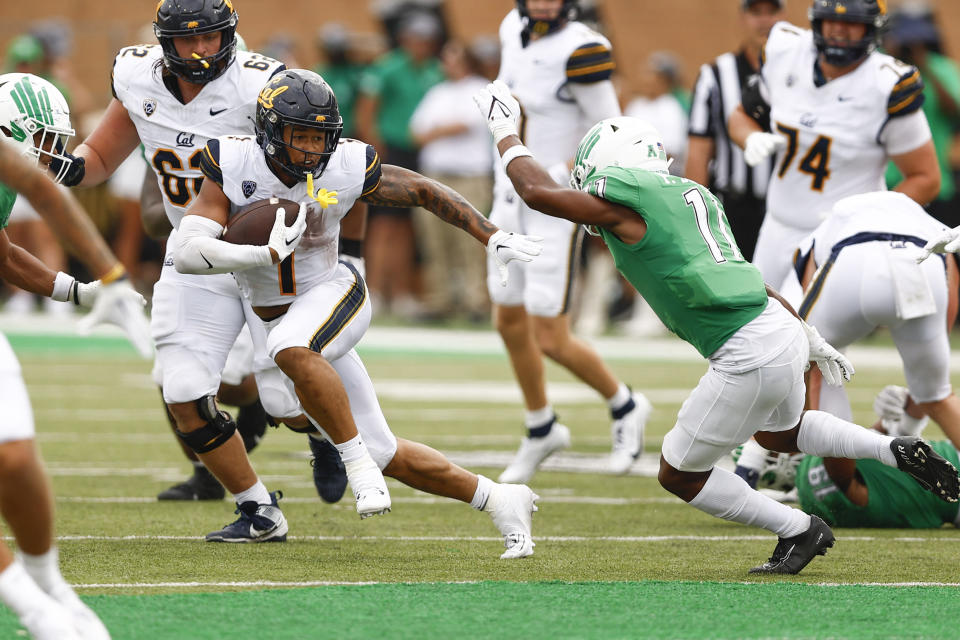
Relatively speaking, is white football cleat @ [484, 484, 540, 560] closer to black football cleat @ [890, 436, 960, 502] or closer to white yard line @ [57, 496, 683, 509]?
black football cleat @ [890, 436, 960, 502]

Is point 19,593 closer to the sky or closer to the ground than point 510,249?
closer to the ground

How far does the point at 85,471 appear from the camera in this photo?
7.50 meters

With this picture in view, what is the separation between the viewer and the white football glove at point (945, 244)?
533 centimetres

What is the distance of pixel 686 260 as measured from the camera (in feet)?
16.3

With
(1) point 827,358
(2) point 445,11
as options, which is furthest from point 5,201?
(2) point 445,11

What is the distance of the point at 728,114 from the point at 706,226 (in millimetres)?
3587

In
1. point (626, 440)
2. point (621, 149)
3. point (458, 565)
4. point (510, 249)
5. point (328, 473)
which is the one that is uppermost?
point (621, 149)

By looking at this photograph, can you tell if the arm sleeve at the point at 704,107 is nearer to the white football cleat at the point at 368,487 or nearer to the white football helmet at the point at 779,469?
the white football helmet at the point at 779,469

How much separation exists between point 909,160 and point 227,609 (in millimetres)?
3913

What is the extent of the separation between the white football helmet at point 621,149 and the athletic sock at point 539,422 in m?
2.33

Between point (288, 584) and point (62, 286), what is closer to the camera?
point (288, 584)

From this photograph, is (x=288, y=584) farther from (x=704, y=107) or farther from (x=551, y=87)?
(x=704, y=107)

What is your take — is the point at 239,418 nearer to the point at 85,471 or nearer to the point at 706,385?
the point at 85,471

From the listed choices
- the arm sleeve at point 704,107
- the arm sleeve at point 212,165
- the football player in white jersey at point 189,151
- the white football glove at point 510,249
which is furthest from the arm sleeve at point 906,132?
the arm sleeve at point 212,165
